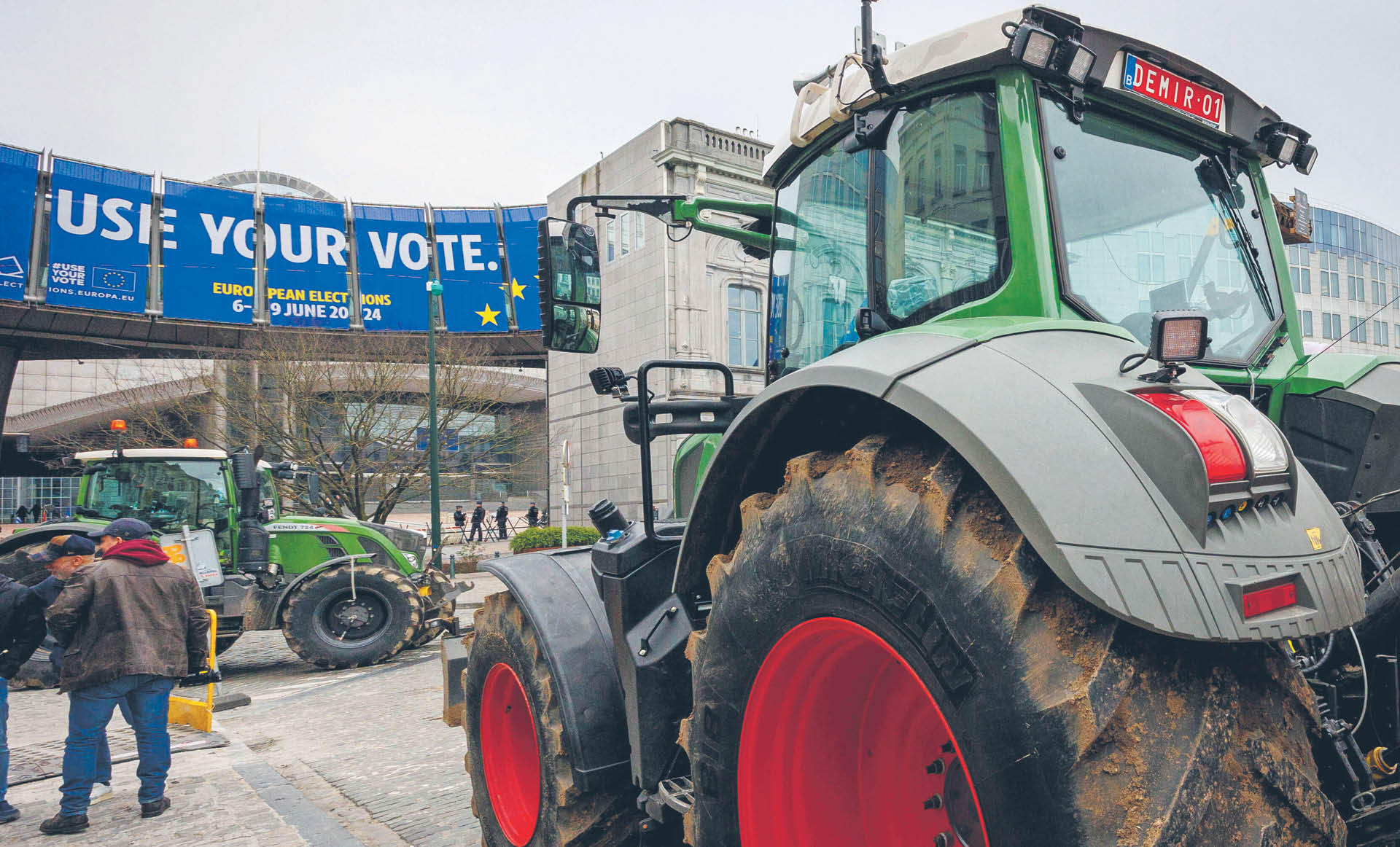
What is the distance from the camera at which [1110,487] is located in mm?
1569

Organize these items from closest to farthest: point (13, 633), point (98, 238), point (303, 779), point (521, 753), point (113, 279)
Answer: point (521, 753) → point (13, 633) → point (303, 779) → point (98, 238) → point (113, 279)

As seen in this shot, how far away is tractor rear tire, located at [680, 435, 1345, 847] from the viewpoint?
1.45 meters

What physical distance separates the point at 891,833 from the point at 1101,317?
136 centimetres

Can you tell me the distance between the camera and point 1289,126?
2.87 metres

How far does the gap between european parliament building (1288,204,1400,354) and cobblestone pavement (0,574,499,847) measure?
4.53 metres

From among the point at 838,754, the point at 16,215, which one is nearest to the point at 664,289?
the point at 16,215

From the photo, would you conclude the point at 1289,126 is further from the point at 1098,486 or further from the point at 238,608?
the point at 238,608

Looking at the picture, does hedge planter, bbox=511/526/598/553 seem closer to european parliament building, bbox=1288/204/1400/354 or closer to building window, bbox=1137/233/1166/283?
european parliament building, bbox=1288/204/1400/354

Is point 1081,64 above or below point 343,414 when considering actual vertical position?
below

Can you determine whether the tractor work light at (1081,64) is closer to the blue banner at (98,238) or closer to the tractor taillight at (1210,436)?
the tractor taillight at (1210,436)

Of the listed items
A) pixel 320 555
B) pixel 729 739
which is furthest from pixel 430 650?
pixel 729 739

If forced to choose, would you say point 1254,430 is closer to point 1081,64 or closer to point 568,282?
point 1081,64

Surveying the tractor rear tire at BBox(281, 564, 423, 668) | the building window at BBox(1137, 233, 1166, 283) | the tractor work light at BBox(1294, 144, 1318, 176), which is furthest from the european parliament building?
the tractor rear tire at BBox(281, 564, 423, 668)

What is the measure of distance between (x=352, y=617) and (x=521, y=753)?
8281 mm
